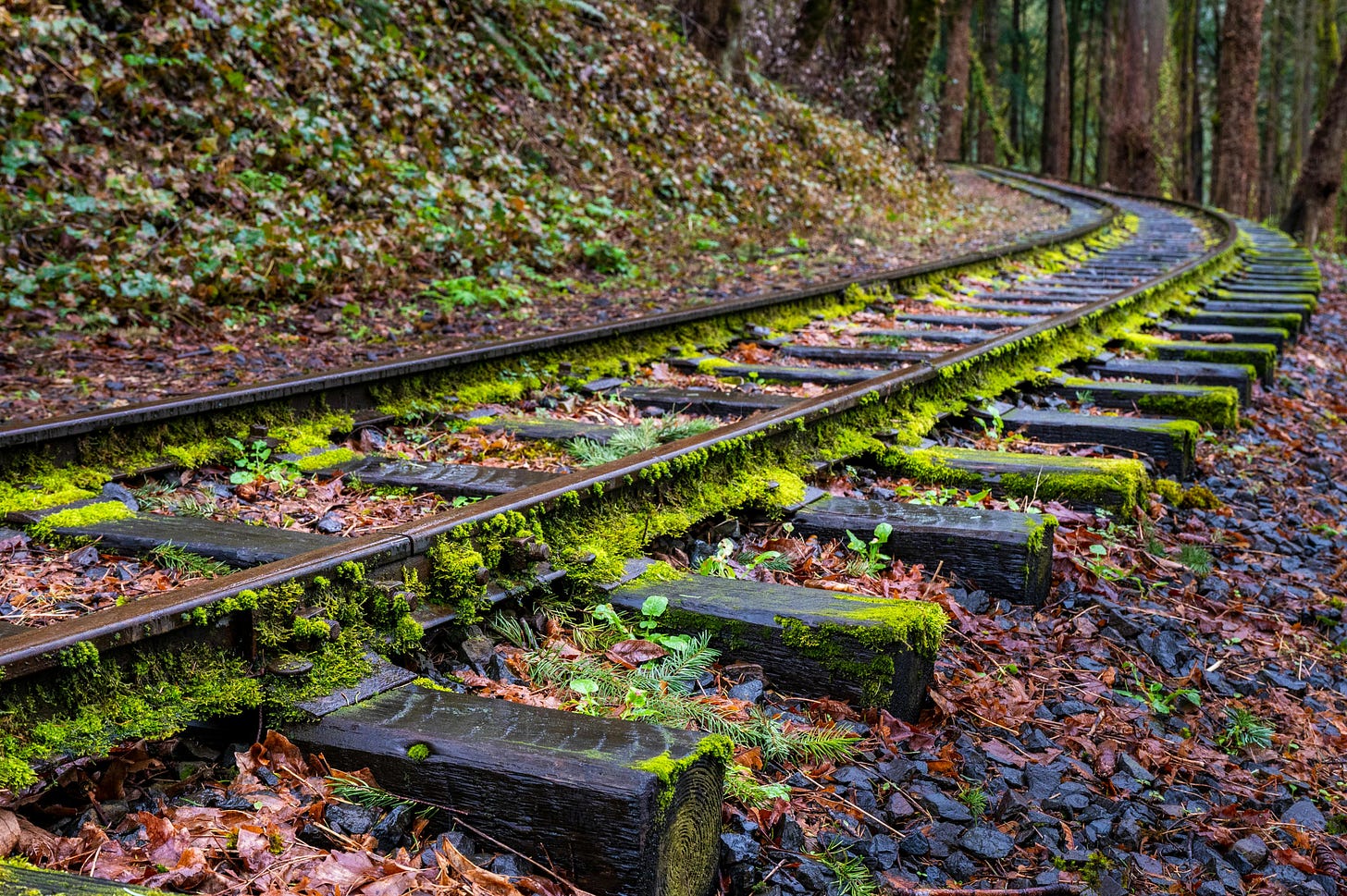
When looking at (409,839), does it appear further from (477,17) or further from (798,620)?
(477,17)

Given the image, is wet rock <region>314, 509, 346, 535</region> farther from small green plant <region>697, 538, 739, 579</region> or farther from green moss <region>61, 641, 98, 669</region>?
green moss <region>61, 641, 98, 669</region>

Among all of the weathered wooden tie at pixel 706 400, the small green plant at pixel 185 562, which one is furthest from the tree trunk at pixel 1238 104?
the small green plant at pixel 185 562

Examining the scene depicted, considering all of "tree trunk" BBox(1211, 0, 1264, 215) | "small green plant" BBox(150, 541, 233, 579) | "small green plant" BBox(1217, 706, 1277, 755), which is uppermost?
"tree trunk" BBox(1211, 0, 1264, 215)

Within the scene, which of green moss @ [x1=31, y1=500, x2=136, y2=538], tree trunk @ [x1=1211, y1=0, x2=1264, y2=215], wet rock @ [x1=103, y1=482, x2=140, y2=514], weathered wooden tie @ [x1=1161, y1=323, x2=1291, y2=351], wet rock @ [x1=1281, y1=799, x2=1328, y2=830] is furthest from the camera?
tree trunk @ [x1=1211, y1=0, x2=1264, y2=215]

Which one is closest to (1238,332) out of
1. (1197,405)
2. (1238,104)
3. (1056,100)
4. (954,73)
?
(1197,405)

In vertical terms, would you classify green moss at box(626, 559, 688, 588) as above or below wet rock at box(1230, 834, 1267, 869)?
above

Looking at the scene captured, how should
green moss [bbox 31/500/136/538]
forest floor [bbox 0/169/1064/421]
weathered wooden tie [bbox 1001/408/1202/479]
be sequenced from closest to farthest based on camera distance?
1. green moss [bbox 31/500/136/538]
2. weathered wooden tie [bbox 1001/408/1202/479]
3. forest floor [bbox 0/169/1064/421]

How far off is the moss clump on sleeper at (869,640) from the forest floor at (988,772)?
0.08 m

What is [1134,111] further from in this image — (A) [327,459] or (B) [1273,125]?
(A) [327,459]

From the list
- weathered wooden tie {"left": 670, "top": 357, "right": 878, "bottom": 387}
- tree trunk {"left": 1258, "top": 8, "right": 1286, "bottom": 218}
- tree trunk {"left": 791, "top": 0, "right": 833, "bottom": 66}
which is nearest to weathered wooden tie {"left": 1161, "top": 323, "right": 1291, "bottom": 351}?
weathered wooden tie {"left": 670, "top": 357, "right": 878, "bottom": 387}

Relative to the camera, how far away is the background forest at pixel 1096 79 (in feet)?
59.4

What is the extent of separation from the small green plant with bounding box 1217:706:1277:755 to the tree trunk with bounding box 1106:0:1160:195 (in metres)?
28.2

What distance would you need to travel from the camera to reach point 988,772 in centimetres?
228

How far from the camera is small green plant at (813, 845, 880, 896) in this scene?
188cm
